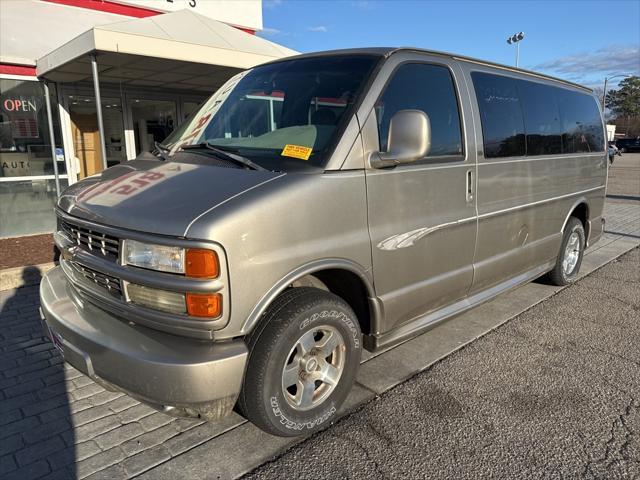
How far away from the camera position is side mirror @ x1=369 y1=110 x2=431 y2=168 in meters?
2.68

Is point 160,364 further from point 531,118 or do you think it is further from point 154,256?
point 531,118

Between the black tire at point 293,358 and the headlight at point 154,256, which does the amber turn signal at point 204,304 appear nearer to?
the headlight at point 154,256

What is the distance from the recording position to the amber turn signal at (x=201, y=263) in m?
2.14

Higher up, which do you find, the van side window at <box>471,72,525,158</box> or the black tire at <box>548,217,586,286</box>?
the van side window at <box>471,72,525,158</box>

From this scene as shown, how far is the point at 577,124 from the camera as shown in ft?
16.9

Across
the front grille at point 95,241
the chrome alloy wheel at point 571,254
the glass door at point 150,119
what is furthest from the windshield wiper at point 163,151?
the glass door at point 150,119

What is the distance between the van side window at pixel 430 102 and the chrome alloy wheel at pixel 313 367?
1183 millimetres

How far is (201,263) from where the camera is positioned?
2.15 metres

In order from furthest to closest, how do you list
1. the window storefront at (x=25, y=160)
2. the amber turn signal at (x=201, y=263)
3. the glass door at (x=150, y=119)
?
the glass door at (x=150, y=119), the window storefront at (x=25, y=160), the amber turn signal at (x=201, y=263)

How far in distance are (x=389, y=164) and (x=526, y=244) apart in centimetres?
218

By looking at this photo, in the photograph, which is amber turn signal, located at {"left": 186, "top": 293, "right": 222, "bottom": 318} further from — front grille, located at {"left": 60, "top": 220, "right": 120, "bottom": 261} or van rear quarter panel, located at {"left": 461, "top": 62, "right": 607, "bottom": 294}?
van rear quarter panel, located at {"left": 461, "top": 62, "right": 607, "bottom": 294}

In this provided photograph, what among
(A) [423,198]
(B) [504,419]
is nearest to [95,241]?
(A) [423,198]

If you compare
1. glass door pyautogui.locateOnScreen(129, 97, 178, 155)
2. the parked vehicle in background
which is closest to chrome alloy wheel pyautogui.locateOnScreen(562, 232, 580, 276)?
glass door pyautogui.locateOnScreen(129, 97, 178, 155)

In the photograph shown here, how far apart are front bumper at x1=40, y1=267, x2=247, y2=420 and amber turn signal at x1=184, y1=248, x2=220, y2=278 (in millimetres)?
345
